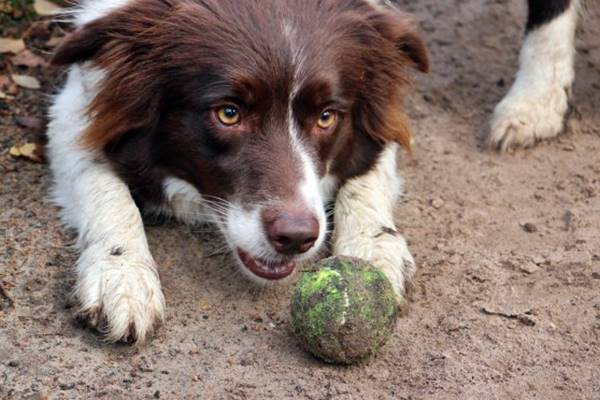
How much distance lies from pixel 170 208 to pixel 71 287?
0.62 m

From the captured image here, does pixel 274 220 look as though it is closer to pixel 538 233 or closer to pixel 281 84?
pixel 281 84

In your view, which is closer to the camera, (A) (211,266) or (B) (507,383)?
(B) (507,383)

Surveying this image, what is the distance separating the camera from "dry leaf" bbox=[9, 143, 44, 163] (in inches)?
196

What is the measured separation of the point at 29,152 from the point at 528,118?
Result: 2.63m

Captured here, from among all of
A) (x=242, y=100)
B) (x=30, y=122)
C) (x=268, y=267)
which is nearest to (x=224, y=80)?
(x=242, y=100)

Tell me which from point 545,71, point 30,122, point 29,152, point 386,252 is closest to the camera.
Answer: point 386,252

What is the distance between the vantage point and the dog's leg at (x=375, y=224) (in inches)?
163

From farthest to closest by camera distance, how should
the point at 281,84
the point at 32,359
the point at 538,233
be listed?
the point at 538,233, the point at 281,84, the point at 32,359

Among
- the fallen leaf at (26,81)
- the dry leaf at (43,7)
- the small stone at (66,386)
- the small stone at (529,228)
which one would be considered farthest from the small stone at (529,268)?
the dry leaf at (43,7)

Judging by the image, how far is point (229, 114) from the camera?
3.88 meters

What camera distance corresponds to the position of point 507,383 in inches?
140

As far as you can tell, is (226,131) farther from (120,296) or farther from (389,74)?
(389,74)

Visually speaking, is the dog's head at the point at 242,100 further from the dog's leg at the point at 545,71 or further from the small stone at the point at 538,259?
the dog's leg at the point at 545,71

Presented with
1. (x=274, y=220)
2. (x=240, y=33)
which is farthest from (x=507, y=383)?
(x=240, y=33)
